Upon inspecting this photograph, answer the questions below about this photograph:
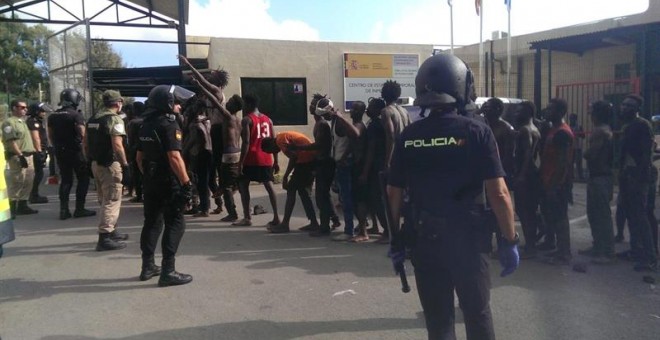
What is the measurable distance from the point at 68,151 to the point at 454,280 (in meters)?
7.47

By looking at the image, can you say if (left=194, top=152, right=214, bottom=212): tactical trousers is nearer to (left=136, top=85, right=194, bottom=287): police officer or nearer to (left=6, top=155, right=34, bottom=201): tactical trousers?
(left=6, top=155, right=34, bottom=201): tactical trousers

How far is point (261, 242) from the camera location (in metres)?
6.79

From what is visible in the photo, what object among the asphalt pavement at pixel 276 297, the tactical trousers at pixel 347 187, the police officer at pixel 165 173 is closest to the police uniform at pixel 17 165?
the asphalt pavement at pixel 276 297

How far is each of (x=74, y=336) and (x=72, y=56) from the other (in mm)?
9241

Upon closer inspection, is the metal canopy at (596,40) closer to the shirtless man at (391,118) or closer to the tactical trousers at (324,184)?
the shirtless man at (391,118)

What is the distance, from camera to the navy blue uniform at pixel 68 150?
27.3 ft

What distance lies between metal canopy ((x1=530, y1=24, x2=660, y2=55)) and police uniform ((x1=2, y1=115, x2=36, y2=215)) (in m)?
10.9

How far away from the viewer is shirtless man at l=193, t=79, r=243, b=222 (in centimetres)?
768

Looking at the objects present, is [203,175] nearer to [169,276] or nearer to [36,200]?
[169,276]

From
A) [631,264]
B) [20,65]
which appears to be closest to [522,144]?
[631,264]

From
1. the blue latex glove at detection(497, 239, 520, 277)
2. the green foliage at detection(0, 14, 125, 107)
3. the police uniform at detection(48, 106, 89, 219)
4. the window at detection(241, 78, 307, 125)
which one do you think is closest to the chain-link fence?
the police uniform at detection(48, 106, 89, 219)

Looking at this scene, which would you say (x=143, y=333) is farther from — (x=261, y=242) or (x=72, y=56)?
(x=72, y=56)

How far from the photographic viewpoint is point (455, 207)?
2.85 m

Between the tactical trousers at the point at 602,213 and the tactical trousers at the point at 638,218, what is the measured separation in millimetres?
175
